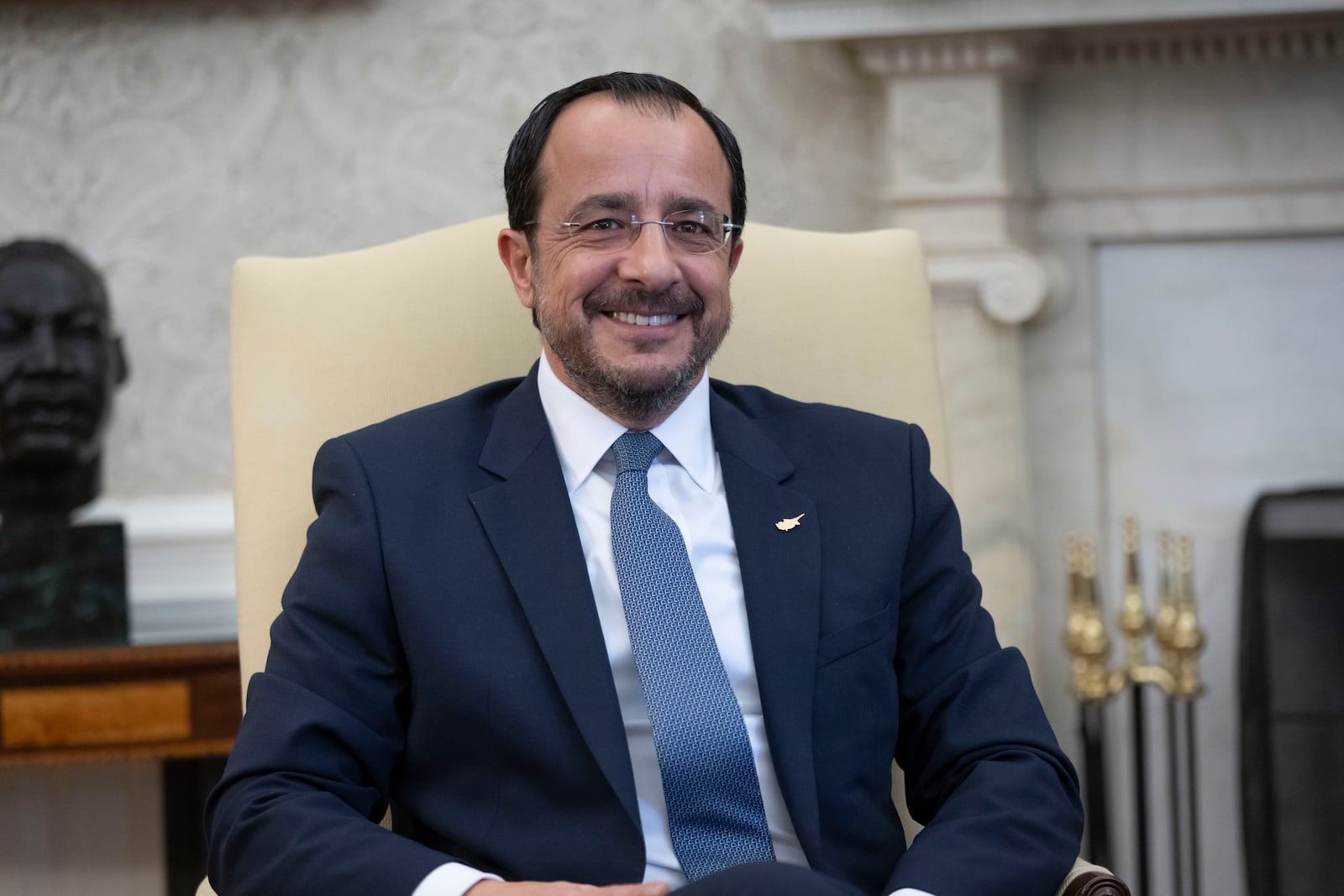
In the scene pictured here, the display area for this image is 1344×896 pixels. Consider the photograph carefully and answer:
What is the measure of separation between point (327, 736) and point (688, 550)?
1.23 feet

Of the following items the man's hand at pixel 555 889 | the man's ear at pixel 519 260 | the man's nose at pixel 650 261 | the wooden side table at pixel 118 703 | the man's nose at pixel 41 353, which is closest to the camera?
the man's hand at pixel 555 889

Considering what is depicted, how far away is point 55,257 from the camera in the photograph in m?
2.22

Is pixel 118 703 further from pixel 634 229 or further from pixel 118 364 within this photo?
pixel 634 229

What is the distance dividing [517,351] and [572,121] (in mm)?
339

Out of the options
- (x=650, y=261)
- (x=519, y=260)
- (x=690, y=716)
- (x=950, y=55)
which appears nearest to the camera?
(x=690, y=716)

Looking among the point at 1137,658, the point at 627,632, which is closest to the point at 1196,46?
the point at 1137,658

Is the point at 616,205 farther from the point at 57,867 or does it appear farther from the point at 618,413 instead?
the point at 57,867

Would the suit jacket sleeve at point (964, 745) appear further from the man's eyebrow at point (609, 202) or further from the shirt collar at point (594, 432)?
the man's eyebrow at point (609, 202)

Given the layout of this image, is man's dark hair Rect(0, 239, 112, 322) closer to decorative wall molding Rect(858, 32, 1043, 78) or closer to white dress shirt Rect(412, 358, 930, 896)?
white dress shirt Rect(412, 358, 930, 896)

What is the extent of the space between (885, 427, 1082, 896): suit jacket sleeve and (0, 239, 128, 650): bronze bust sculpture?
50.7 inches

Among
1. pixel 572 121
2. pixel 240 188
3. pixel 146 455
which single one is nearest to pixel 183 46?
pixel 240 188

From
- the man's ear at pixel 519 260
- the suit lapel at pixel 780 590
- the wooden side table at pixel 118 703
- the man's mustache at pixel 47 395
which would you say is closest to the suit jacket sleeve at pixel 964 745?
the suit lapel at pixel 780 590

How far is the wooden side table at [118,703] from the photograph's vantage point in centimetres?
192

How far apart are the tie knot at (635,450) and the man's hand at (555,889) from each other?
41cm
